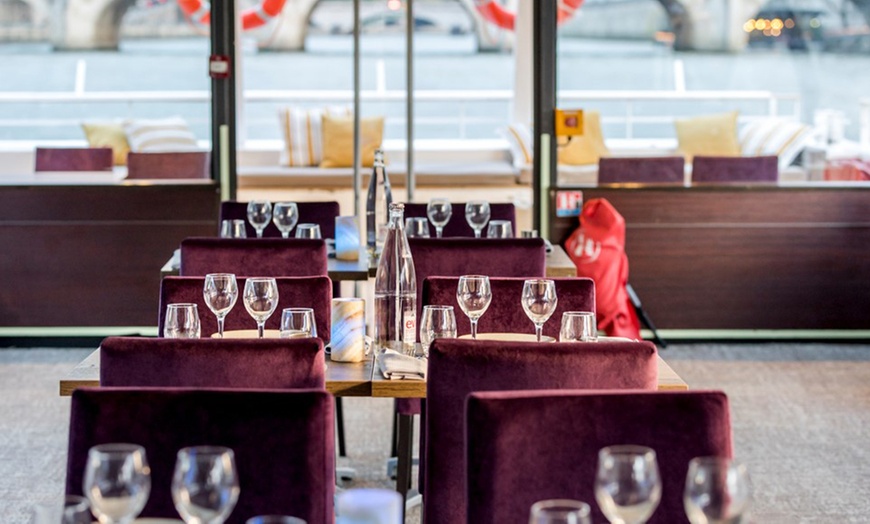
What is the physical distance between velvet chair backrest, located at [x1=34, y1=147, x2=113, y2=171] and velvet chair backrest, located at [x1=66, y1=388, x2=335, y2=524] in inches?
181

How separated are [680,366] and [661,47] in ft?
5.15

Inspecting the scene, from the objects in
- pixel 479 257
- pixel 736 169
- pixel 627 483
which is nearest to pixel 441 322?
pixel 479 257

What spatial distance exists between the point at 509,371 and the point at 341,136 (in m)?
7.56

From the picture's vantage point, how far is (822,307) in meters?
6.36

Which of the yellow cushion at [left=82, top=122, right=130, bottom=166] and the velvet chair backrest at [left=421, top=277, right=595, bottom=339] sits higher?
the yellow cushion at [left=82, top=122, right=130, bottom=166]

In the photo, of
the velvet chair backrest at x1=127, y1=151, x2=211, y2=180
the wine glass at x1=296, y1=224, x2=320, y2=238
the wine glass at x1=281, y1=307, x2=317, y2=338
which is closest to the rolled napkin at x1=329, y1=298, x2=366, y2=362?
the wine glass at x1=281, y1=307, x2=317, y2=338

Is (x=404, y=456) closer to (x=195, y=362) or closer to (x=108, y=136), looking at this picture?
(x=195, y=362)

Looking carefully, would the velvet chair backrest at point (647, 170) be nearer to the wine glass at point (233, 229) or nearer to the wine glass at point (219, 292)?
the wine glass at point (233, 229)

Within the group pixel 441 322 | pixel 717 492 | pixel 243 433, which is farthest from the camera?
pixel 441 322

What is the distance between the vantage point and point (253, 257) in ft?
12.8

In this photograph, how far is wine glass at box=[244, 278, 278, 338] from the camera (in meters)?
2.92

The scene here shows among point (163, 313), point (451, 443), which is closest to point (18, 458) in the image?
point (163, 313)

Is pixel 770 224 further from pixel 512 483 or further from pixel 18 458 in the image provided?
pixel 512 483

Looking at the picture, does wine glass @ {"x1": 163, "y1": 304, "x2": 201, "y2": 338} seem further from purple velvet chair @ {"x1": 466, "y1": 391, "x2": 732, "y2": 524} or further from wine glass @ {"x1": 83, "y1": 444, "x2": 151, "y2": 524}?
wine glass @ {"x1": 83, "y1": 444, "x2": 151, "y2": 524}
